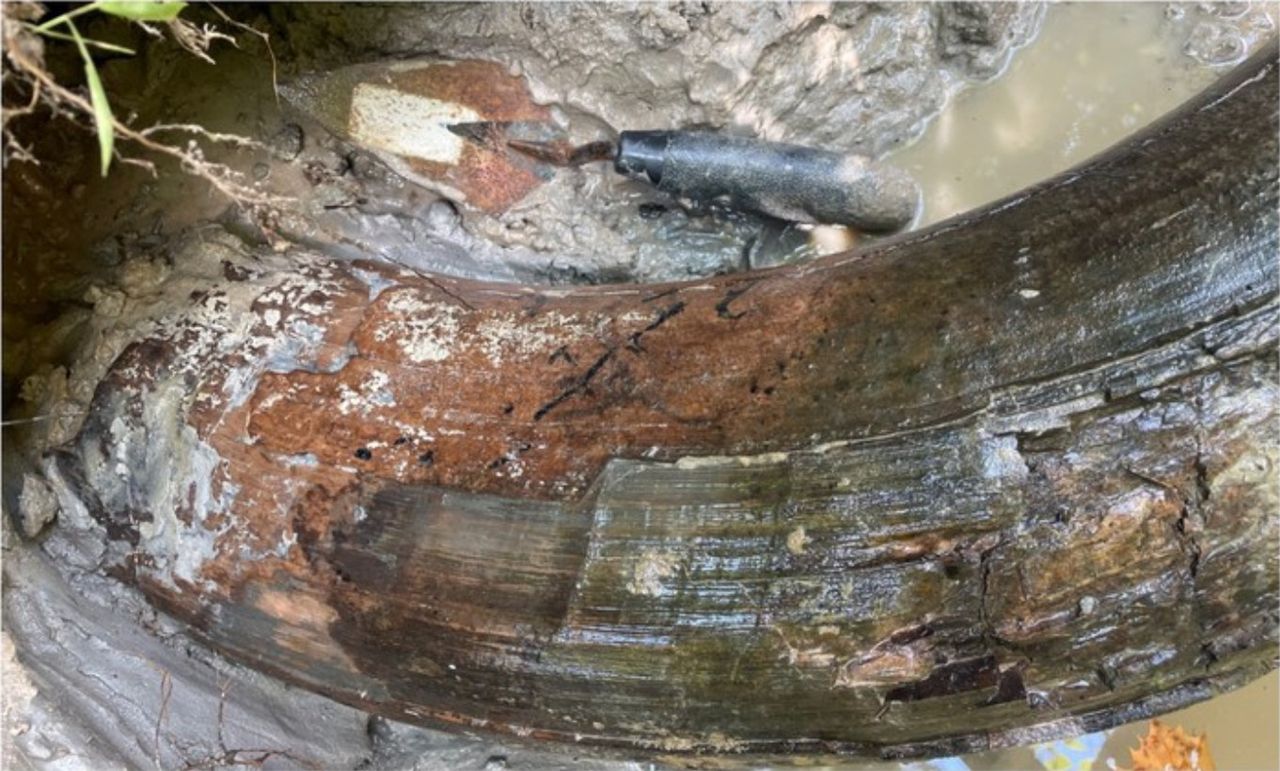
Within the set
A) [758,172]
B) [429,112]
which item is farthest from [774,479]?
[429,112]

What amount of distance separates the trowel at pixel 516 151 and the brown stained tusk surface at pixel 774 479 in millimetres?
572

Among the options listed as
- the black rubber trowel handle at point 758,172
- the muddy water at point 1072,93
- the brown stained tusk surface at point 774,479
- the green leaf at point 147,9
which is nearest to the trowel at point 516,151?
the black rubber trowel handle at point 758,172

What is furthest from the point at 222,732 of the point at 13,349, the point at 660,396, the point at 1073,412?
the point at 1073,412

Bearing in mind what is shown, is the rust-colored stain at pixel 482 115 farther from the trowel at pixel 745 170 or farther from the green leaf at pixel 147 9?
the green leaf at pixel 147 9

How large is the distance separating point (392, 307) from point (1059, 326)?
1.19 m

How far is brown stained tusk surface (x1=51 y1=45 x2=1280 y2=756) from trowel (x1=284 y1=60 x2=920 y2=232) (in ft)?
1.88

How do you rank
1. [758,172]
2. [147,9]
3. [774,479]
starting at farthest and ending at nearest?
[758,172] → [774,479] → [147,9]

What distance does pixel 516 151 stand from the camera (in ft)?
8.46

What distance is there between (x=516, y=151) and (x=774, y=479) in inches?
48.6

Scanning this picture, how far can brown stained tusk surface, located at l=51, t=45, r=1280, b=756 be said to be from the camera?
1.59 meters

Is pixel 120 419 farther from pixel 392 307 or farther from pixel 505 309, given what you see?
pixel 505 309

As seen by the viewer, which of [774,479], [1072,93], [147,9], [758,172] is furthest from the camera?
[1072,93]

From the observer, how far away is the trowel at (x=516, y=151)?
2514mm

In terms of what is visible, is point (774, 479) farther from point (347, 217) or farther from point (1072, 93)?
A: point (1072, 93)
